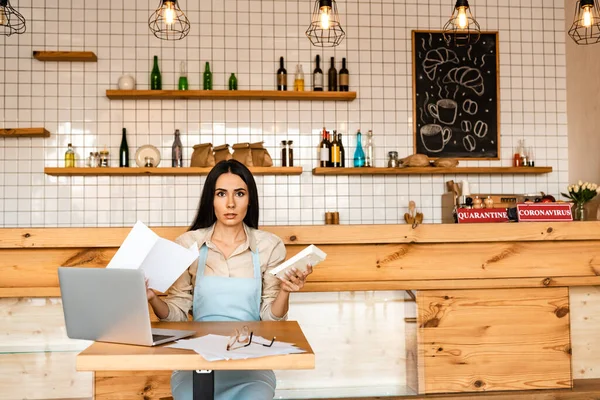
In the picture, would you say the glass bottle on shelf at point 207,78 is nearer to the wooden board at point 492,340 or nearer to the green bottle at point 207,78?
the green bottle at point 207,78

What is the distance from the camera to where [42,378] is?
2.33 metres

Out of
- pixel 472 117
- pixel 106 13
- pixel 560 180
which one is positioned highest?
pixel 106 13

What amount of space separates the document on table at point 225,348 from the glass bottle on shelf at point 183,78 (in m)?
2.78

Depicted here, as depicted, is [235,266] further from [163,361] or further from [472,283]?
[472,283]

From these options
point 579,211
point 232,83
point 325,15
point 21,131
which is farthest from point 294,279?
point 21,131

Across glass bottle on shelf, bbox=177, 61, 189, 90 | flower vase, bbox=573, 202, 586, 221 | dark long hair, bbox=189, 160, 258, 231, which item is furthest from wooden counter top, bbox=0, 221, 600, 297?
glass bottle on shelf, bbox=177, 61, 189, 90

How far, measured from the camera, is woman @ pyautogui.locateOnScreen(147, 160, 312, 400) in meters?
2.07

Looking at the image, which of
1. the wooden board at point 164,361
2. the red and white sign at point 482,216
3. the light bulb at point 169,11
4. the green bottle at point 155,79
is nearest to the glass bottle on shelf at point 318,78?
the green bottle at point 155,79

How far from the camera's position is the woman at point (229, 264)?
2068mm

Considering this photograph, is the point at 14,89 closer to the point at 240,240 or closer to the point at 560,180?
the point at 240,240

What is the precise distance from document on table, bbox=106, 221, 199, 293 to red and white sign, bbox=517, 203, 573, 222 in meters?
1.68

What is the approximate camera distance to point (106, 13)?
414cm

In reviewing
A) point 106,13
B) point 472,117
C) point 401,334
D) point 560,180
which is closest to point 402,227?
point 401,334

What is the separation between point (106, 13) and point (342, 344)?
275 cm
